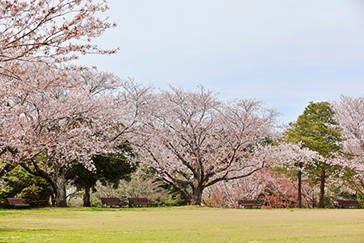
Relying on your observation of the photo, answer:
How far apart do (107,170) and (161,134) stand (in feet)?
13.3

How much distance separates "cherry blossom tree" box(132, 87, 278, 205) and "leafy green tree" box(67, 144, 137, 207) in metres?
1.01

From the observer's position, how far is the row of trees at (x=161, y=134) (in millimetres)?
17688

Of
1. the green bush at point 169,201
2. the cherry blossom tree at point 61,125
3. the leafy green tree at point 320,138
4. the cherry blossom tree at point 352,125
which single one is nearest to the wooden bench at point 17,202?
the cherry blossom tree at point 61,125

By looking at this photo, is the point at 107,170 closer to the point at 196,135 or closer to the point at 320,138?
the point at 196,135

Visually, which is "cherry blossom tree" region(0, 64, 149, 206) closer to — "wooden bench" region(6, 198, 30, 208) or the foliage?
the foliage

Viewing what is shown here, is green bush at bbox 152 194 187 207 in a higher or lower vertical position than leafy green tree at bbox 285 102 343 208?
lower

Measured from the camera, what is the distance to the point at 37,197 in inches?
824

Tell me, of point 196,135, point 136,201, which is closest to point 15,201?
point 136,201

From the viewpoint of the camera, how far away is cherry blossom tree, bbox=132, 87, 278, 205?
22.2 metres

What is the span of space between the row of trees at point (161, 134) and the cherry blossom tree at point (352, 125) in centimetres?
7

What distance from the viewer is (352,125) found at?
85.8ft

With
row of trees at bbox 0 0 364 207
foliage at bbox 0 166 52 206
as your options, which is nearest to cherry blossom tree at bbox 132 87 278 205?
row of trees at bbox 0 0 364 207

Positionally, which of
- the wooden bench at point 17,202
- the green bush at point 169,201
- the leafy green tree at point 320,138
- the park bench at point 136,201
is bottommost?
the green bush at point 169,201

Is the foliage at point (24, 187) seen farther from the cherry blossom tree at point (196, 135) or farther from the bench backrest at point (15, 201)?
the cherry blossom tree at point (196, 135)
